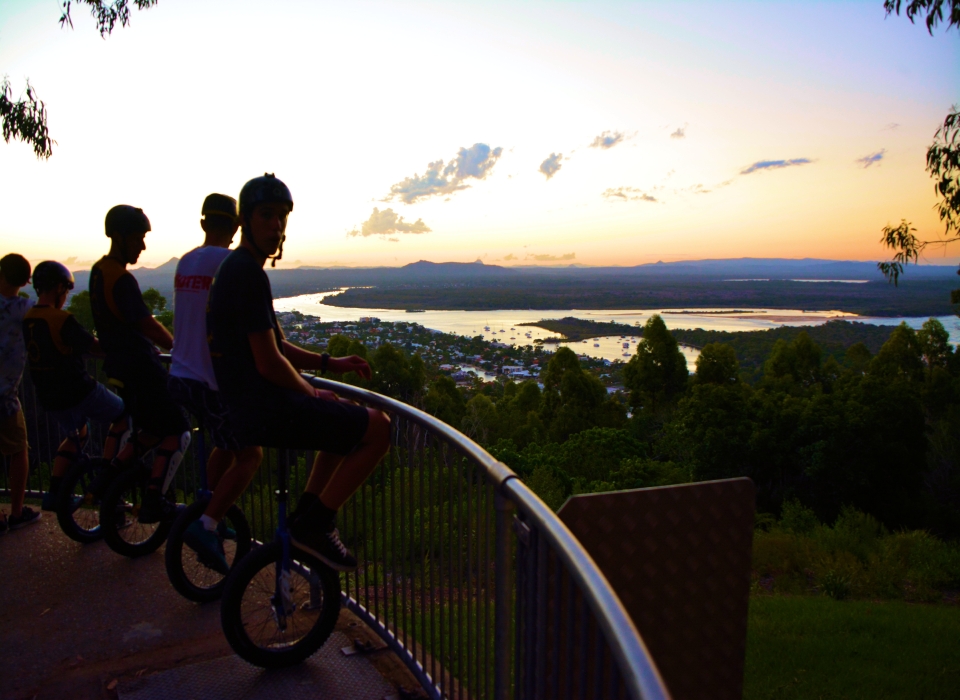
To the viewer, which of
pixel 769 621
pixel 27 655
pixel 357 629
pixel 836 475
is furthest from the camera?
pixel 836 475

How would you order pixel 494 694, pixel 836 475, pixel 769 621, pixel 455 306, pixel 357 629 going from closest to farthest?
pixel 494 694 → pixel 357 629 → pixel 769 621 → pixel 836 475 → pixel 455 306

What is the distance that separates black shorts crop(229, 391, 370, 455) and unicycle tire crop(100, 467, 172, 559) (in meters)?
1.79

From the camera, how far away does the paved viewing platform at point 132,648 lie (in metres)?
3.12

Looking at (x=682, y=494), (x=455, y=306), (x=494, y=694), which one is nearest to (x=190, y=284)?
(x=494, y=694)

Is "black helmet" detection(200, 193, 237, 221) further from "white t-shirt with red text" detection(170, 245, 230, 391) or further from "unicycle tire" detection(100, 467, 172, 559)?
"unicycle tire" detection(100, 467, 172, 559)

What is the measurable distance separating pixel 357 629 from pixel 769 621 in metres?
5.46

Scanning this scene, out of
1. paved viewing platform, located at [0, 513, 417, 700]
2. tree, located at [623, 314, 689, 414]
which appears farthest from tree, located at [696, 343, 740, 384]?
paved viewing platform, located at [0, 513, 417, 700]

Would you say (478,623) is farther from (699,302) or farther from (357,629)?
(699,302)

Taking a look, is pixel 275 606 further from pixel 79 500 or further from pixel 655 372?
pixel 655 372

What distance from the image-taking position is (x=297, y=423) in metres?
2.85

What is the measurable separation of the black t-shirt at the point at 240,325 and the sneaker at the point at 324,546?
0.60 metres

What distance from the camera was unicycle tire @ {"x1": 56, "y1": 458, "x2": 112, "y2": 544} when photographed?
457cm

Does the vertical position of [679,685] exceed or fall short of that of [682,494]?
it falls short

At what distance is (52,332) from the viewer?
452 cm
